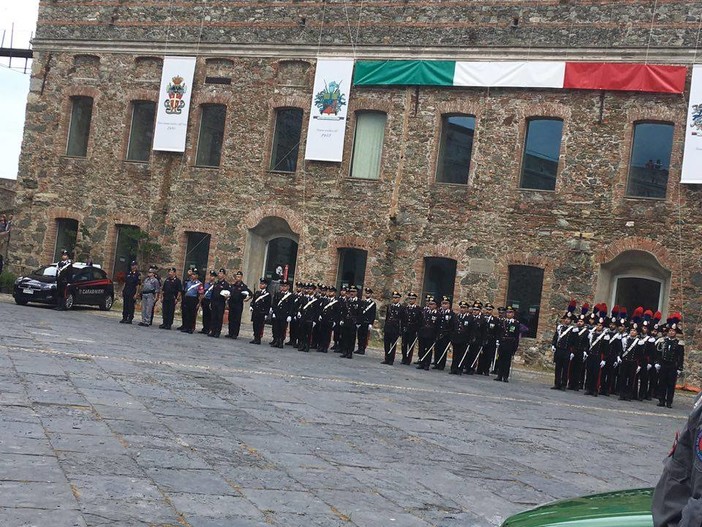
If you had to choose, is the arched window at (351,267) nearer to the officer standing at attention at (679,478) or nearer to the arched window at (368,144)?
the arched window at (368,144)

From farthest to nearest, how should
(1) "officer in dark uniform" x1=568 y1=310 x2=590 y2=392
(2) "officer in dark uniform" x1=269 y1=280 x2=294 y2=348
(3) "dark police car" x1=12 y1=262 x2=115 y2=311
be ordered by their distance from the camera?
(3) "dark police car" x1=12 y1=262 x2=115 y2=311 < (2) "officer in dark uniform" x1=269 y1=280 x2=294 y2=348 < (1) "officer in dark uniform" x1=568 y1=310 x2=590 y2=392

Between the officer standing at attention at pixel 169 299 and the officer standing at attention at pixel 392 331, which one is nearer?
the officer standing at attention at pixel 392 331

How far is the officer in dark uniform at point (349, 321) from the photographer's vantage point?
74.8ft

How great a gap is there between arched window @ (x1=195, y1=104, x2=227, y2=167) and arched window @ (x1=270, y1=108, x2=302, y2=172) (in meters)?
1.80

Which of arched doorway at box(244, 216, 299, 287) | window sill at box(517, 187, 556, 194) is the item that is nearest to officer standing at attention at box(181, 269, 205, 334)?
arched doorway at box(244, 216, 299, 287)

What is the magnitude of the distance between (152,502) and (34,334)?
1191cm

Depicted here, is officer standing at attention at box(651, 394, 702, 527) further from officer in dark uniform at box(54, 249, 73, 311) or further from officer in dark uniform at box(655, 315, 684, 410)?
officer in dark uniform at box(54, 249, 73, 311)

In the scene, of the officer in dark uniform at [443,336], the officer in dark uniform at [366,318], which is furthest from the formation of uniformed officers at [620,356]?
the officer in dark uniform at [366,318]

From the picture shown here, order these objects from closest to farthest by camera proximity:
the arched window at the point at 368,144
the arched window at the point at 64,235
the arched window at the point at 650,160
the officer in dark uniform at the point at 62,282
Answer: the arched window at the point at 650,160, the officer in dark uniform at the point at 62,282, the arched window at the point at 368,144, the arched window at the point at 64,235

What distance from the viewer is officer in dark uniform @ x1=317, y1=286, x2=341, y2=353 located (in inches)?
921

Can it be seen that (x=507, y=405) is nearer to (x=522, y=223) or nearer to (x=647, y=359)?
(x=647, y=359)

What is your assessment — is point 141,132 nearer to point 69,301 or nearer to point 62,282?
point 62,282

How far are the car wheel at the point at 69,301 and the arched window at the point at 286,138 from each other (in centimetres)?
667

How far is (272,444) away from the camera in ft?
30.8
